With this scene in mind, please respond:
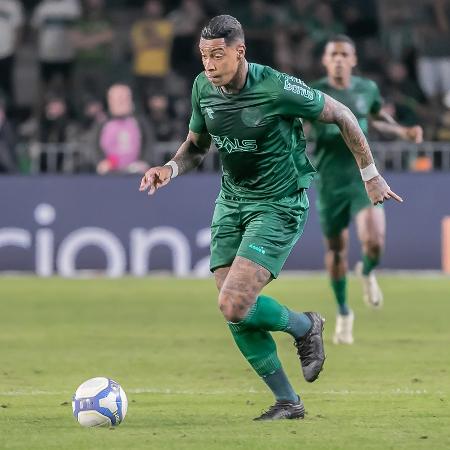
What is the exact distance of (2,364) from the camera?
36.9 ft

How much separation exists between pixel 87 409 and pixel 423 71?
15.6 m

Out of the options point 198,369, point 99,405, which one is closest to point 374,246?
point 198,369

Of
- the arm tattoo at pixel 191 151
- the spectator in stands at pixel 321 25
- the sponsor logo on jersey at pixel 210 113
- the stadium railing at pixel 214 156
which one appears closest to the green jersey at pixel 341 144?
the arm tattoo at pixel 191 151

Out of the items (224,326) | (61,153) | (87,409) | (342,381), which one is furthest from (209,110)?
(61,153)

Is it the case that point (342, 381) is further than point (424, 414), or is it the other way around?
point (342, 381)

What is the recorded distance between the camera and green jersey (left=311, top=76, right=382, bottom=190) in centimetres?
1293

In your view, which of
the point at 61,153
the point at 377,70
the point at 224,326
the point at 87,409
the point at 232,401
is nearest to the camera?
the point at 87,409

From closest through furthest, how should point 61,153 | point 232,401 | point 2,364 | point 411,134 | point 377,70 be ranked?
point 232,401, point 2,364, point 411,134, point 61,153, point 377,70

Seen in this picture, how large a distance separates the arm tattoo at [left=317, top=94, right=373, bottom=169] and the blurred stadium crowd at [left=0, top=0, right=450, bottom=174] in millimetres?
12593

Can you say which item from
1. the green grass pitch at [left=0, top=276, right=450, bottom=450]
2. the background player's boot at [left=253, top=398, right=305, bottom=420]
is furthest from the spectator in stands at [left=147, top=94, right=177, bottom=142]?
the background player's boot at [left=253, top=398, right=305, bottom=420]

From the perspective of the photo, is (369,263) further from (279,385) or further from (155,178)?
(155,178)

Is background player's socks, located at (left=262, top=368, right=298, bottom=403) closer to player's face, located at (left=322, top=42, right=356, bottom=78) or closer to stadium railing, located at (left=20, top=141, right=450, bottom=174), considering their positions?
player's face, located at (left=322, top=42, right=356, bottom=78)

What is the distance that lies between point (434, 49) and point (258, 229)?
611 inches

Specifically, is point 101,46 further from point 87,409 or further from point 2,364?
point 87,409
